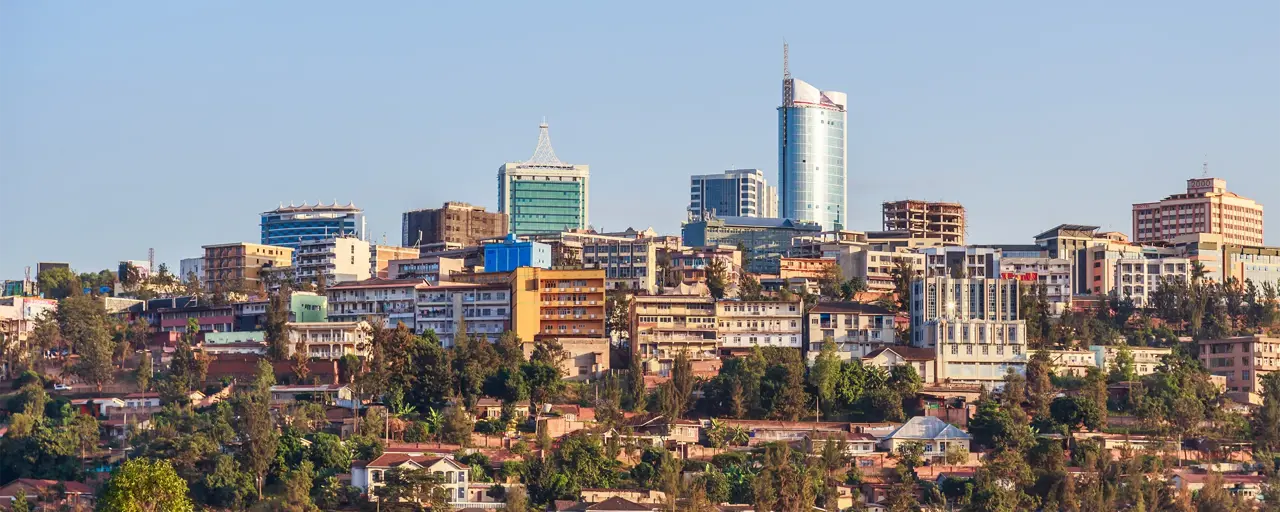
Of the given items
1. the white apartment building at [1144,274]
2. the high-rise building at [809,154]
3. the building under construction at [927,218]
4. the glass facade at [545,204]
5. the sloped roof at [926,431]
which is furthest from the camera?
the high-rise building at [809,154]

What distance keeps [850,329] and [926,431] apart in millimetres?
8661

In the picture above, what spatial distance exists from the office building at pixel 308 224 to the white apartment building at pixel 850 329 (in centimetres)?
3989

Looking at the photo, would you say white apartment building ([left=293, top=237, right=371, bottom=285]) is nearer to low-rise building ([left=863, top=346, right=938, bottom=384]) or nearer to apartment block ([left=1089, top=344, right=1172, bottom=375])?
low-rise building ([left=863, top=346, right=938, bottom=384])

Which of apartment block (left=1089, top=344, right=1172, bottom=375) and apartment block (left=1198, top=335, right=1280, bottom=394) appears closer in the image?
apartment block (left=1198, top=335, right=1280, bottom=394)

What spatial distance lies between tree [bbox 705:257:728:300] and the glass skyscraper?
160ft

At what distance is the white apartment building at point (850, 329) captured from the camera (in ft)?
227

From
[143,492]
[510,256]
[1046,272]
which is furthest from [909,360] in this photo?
[143,492]

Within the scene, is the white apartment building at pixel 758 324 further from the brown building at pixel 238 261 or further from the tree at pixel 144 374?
the brown building at pixel 238 261

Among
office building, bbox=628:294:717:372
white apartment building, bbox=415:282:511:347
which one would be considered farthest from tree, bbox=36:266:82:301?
office building, bbox=628:294:717:372

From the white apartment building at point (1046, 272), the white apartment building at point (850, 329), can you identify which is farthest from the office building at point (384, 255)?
the white apartment building at point (850, 329)

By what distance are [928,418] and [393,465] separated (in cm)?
1518

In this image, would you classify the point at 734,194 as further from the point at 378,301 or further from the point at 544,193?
the point at 378,301

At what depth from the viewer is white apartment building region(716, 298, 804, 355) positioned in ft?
231

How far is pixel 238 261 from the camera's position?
91875mm
